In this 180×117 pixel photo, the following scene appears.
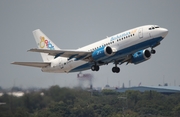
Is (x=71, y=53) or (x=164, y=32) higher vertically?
(x=164, y=32)

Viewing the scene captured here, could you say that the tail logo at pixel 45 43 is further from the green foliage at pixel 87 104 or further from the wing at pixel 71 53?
the green foliage at pixel 87 104

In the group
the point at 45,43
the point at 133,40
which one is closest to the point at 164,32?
the point at 133,40

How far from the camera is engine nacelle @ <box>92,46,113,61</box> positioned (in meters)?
51.2

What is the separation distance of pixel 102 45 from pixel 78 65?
4749 mm

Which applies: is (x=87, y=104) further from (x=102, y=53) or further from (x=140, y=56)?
(x=102, y=53)

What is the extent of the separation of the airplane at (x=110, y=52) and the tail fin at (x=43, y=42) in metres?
1.92

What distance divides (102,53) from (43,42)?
13.8 m

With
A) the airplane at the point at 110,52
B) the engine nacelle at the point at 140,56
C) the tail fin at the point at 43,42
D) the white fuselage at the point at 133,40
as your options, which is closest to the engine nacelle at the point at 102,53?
the airplane at the point at 110,52

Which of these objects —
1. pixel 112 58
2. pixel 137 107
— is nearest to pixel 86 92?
pixel 112 58

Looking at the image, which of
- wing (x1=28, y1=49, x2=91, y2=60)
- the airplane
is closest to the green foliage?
the airplane

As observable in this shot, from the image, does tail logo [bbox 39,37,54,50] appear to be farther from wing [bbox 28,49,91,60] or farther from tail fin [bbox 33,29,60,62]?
wing [bbox 28,49,91,60]

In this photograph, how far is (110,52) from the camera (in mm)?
51219

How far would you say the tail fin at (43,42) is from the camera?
61.6m

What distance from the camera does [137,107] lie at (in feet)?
239
